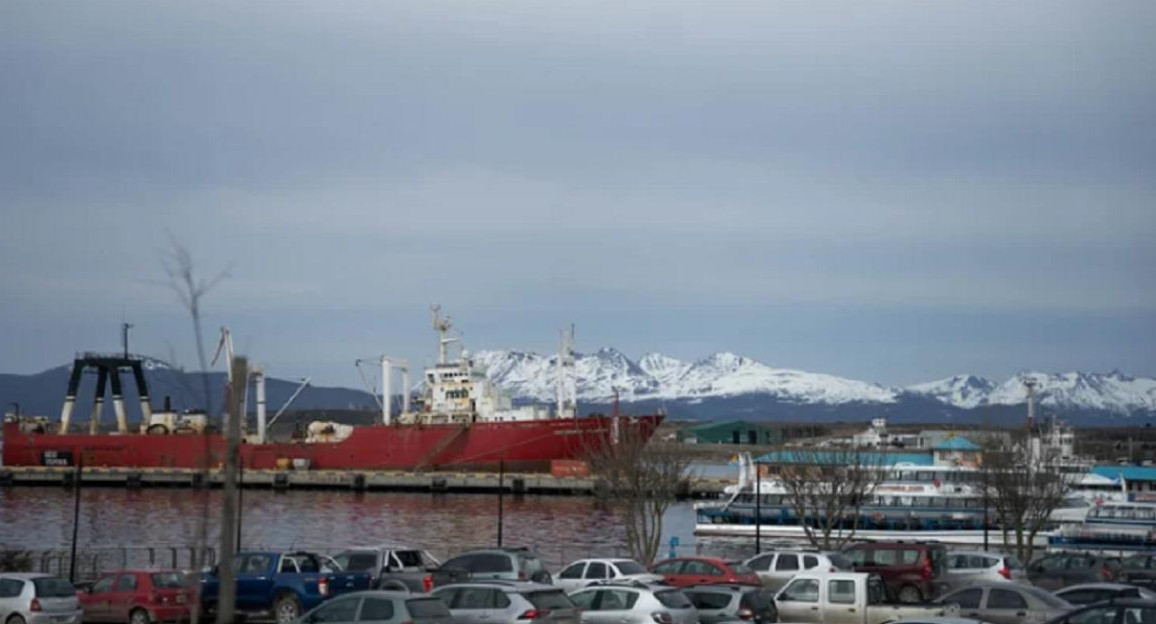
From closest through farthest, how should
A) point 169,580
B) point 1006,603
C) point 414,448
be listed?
point 1006,603 → point 169,580 → point 414,448

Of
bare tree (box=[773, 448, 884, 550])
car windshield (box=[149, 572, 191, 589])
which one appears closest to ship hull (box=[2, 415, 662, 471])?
bare tree (box=[773, 448, 884, 550])

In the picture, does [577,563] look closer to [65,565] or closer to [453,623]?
[453,623]

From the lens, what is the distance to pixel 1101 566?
102ft

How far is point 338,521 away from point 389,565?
45.6m

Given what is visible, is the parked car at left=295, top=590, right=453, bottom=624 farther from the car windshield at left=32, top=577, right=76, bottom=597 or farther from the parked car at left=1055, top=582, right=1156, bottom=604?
the parked car at left=1055, top=582, right=1156, bottom=604

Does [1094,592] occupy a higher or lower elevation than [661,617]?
higher

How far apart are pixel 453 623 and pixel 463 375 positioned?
81.7 m

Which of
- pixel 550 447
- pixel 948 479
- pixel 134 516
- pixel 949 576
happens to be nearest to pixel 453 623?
pixel 949 576

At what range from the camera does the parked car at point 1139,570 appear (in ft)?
98.9

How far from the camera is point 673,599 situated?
2142 centimetres

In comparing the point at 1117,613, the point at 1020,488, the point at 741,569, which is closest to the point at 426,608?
the point at 1117,613

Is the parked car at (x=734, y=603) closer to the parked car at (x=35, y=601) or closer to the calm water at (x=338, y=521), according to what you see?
the parked car at (x=35, y=601)

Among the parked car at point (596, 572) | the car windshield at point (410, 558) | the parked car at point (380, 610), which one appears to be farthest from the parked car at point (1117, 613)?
the car windshield at point (410, 558)

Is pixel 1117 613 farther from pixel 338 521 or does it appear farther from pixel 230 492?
pixel 338 521
